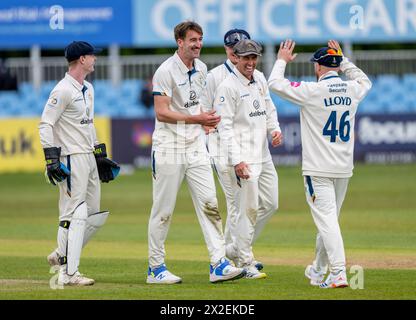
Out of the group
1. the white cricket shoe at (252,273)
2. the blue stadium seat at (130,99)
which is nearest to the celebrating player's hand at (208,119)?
A: the white cricket shoe at (252,273)

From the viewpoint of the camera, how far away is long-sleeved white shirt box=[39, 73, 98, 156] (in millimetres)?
10266

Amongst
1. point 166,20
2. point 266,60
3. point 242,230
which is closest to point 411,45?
point 266,60

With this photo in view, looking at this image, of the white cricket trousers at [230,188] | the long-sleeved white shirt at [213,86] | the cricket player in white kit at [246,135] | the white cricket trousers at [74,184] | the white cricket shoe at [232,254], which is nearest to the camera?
the white cricket trousers at [74,184]

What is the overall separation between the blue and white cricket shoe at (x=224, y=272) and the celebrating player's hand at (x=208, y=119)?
138 cm

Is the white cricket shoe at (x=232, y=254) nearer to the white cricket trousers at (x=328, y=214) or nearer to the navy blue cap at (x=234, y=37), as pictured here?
the white cricket trousers at (x=328, y=214)

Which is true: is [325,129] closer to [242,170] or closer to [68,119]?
[242,170]

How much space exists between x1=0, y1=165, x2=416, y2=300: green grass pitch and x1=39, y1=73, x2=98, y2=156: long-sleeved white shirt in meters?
1.41

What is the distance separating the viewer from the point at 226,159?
1102 cm

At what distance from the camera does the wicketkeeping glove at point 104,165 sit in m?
10.9

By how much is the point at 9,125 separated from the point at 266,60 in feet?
25.4

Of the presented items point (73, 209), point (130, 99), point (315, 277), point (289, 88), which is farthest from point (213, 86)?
point (130, 99)

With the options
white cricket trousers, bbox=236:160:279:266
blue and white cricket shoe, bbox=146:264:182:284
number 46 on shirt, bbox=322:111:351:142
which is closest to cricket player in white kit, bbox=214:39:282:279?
white cricket trousers, bbox=236:160:279:266

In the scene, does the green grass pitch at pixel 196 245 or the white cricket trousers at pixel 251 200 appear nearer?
the green grass pitch at pixel 196 245

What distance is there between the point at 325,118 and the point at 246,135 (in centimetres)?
121
